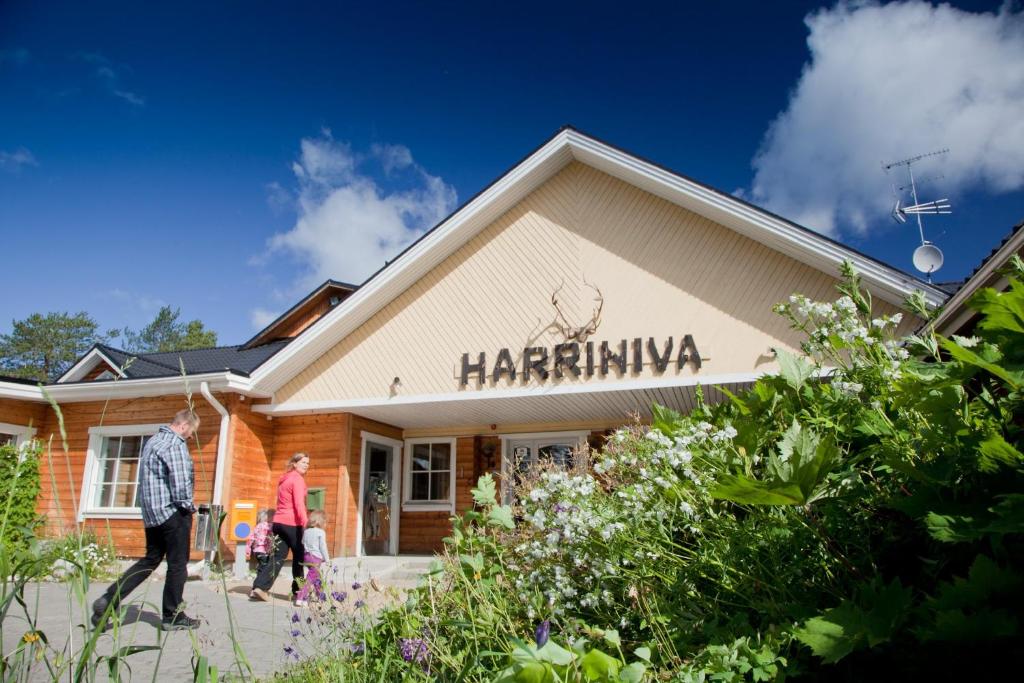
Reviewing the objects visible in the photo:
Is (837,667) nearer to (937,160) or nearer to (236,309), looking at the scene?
(236,309)

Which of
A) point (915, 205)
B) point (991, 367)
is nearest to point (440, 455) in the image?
point (915, 205)

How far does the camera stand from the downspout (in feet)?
34.3

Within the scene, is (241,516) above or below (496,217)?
below

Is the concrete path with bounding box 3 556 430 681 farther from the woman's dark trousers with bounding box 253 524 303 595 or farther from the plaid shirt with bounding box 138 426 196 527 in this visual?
the plaid shirt with bounding box 138 426 196 527

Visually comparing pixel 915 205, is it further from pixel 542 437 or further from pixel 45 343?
pixel 45 343

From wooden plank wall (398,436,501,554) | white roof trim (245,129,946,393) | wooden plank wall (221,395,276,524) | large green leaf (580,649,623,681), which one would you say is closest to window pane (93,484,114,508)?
wooden plank wall (221,395,276,524)

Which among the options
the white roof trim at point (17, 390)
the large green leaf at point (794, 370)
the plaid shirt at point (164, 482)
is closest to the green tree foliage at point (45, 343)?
the white roof trim at point (17, 390)

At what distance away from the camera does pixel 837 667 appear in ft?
4.37

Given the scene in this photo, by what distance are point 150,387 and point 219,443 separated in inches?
65.7

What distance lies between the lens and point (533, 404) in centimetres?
1059

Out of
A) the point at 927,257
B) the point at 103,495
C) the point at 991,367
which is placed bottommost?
the point at 103,495

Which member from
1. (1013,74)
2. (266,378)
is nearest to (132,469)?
(266,378)

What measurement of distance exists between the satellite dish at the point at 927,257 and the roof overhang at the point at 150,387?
11.1 metres

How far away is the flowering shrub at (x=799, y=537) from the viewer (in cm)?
112
